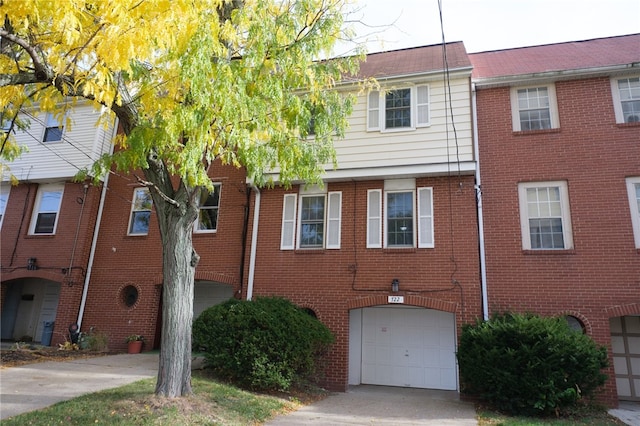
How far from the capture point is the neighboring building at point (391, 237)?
10391mm

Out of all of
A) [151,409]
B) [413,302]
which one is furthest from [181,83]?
[413,302]

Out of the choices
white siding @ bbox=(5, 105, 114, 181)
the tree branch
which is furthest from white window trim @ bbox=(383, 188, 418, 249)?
white siding @ bbox=(5, 105, 114, 181)

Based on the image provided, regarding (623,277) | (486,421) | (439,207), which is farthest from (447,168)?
(486,421)

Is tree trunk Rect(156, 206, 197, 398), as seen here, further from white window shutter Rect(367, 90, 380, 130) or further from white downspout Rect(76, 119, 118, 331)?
white downspout Rect(76, 119, 118, 331)

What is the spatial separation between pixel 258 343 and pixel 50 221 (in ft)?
31.5

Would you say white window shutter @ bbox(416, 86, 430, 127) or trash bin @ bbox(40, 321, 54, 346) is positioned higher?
white window shutter @ bbox(416, 86, 430, 127)

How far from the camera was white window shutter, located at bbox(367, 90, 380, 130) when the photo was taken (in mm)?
11586

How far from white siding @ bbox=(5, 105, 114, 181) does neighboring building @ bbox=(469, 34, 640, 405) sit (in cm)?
1176

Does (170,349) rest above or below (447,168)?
below

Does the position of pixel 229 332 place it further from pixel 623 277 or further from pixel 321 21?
pixel 623 277

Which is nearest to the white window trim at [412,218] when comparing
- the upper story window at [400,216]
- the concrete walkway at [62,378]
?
the upper story window at [400,216]

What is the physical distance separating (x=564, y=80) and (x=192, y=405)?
1091cm

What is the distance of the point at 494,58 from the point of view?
13055mm

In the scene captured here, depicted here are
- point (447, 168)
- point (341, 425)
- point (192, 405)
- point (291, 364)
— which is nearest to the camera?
point (192, 405)
